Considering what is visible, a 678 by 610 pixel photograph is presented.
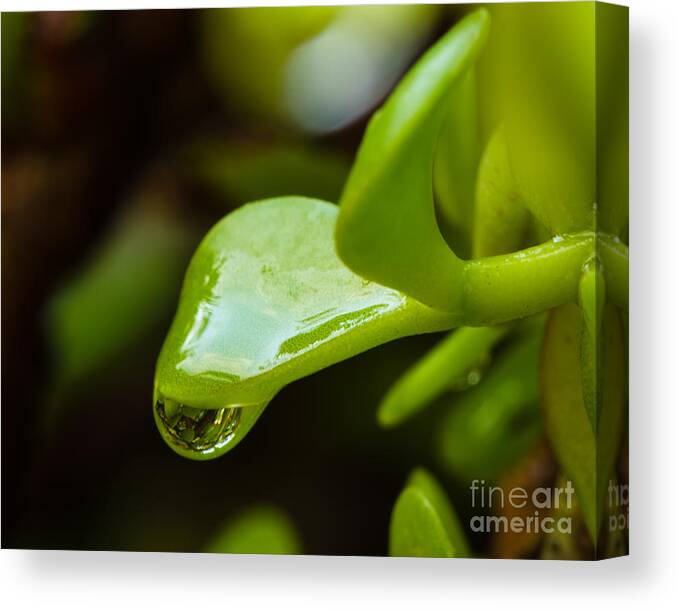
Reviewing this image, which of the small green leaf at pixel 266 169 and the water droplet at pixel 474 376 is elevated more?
the small green leaf at pixel 266 169

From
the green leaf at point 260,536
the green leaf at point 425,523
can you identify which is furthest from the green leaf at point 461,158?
the green leaf at point 260,536

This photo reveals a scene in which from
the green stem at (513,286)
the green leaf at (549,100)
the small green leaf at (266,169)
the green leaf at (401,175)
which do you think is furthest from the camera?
the small green leaf at (266,169)

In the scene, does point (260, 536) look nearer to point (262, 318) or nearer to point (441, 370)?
point (441, 370)

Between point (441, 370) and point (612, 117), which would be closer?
point (441, 370)

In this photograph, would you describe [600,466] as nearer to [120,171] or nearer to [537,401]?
[537,401]

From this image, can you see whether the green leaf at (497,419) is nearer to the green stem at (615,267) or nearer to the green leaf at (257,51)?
the green stem at (615,267)

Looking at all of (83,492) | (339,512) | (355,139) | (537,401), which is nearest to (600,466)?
(537,401)

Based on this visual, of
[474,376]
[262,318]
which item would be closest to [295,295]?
[262,318]
